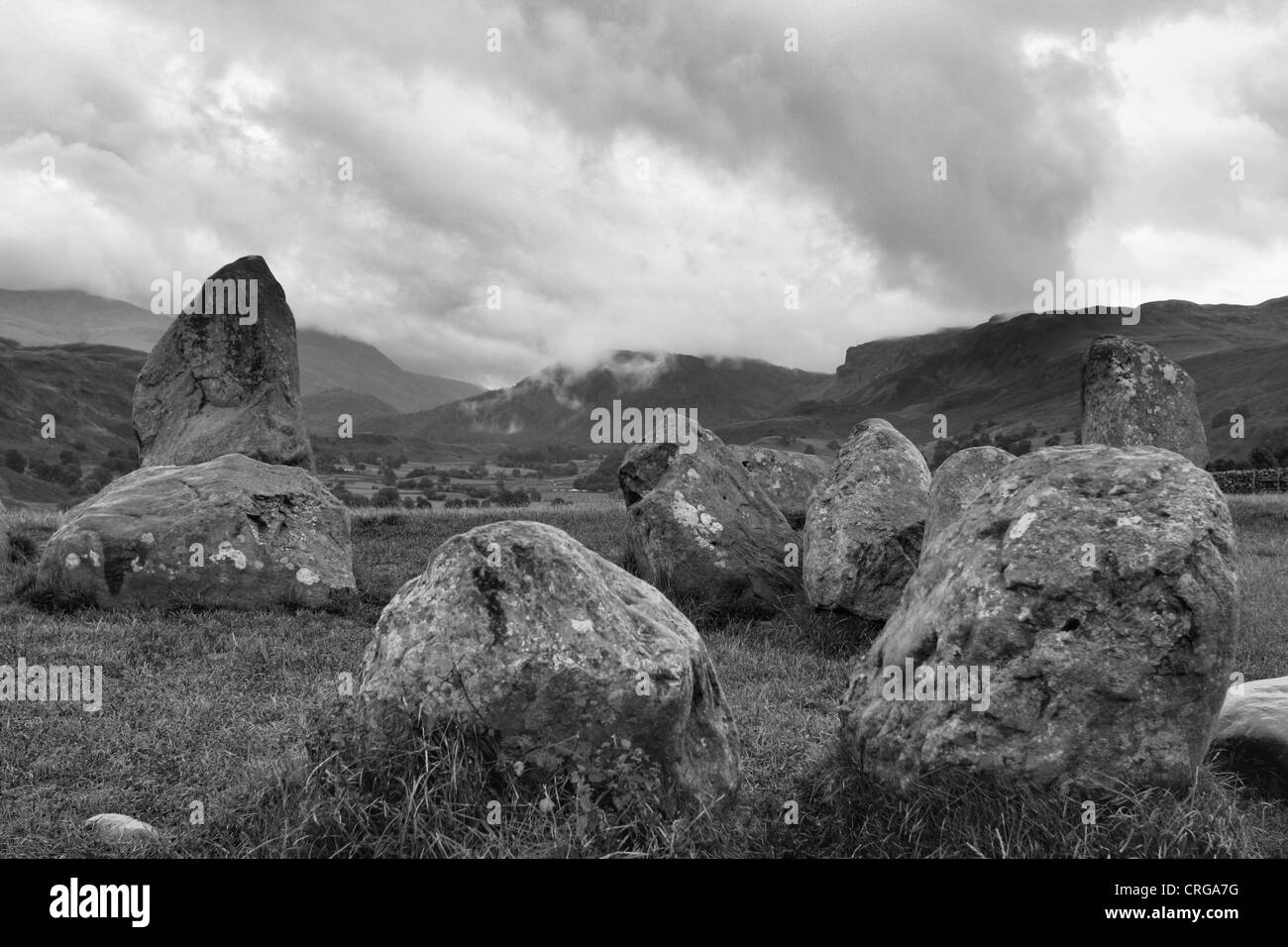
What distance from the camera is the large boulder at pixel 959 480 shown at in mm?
11500

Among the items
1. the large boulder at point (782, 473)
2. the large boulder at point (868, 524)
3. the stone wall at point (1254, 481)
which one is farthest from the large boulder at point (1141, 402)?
the large boulder at point (868, 524)

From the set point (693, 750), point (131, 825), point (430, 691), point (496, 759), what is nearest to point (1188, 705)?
point (693, 750)

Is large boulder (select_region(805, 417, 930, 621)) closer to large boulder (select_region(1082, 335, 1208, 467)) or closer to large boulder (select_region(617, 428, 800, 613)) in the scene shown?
large boulder (select_region(617, 428, 800, 613))

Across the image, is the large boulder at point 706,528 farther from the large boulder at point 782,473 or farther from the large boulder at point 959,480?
the large boulder at point 959,480

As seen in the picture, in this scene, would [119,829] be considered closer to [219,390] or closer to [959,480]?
[959,480]

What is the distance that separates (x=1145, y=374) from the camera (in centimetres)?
2773

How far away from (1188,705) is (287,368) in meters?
19.8

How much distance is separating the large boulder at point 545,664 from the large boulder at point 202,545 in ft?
25.6

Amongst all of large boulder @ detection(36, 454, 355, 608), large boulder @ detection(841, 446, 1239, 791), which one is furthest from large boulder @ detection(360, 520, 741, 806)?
large boulder @ detection(36, 454, 355, 608)

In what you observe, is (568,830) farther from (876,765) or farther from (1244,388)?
(1244,388)

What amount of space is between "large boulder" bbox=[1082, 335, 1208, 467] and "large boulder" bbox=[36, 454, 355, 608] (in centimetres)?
2323

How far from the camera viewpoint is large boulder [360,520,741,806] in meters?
5.75

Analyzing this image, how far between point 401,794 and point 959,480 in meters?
8.73

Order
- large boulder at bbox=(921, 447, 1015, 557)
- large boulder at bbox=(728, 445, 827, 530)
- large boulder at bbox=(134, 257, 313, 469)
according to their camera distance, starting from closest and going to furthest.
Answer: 1. large boulder at bbox=(921, 447, 1015, 557)
2. large boulder at bbox=(728, 445, 827, 530)
3. large boulder at bbox=(134, 257, 313, 469)
